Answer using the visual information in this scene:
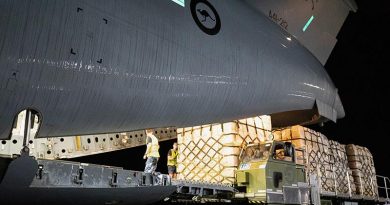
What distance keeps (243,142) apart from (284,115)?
0.93m

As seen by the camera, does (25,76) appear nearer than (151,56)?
Yes

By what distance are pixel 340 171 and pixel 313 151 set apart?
1.47 m

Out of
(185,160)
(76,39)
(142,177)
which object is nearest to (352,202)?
(185,160)

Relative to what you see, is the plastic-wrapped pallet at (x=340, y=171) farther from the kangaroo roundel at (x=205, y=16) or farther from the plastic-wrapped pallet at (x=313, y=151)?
the kangaroo roundel at (x=205, y=16)

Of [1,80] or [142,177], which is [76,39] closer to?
[1,80]

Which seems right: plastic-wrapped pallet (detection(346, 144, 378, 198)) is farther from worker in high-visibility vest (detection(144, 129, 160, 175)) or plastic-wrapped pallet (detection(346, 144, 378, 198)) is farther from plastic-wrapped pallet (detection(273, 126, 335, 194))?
worker in high-visibility vest (detection(144, 129, 160, 175))

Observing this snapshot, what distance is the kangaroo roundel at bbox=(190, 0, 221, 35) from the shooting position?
384 centimetres

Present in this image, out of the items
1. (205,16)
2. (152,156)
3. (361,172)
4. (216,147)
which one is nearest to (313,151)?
(216,147)

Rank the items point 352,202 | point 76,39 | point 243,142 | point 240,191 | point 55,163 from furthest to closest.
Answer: point 352,202
point 243,142
point 240,191
point 55,163
point 76,39

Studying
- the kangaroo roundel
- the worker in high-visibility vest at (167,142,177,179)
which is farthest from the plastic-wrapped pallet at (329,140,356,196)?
the kangaroo roundel

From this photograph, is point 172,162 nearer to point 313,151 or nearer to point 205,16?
point 313,151

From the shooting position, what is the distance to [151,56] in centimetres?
323

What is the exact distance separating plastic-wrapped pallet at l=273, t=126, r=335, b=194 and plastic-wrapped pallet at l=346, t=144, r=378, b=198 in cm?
176

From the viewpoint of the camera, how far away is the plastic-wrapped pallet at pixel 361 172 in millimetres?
9879
